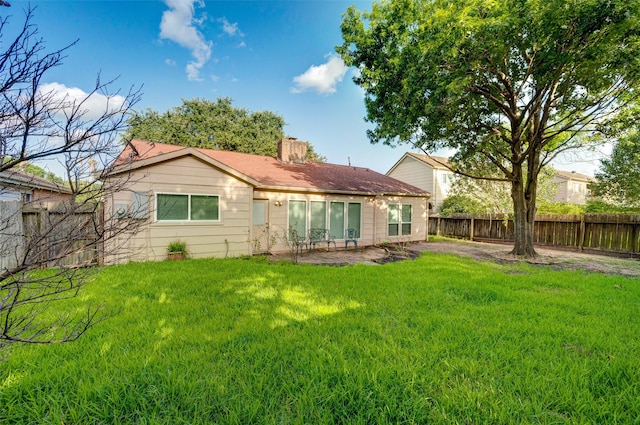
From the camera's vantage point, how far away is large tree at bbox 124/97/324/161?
981 inches

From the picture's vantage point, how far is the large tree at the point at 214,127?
24.9m

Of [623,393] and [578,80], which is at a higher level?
[578,80]

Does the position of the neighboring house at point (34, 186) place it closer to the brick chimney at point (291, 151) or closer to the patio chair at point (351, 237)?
the patio chair at point (351, 237)

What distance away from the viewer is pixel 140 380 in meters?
2.46

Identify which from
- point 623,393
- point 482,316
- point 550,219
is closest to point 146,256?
point 482,316

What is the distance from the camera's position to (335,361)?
9.11 ft

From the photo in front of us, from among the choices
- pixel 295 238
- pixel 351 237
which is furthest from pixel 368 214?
pixel 295 238

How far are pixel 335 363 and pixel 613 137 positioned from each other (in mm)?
11842

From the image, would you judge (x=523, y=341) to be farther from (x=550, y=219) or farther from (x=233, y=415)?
(x=550, y=219)

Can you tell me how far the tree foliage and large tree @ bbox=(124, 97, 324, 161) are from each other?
24517 millimetres

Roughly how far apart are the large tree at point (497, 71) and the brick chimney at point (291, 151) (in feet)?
15.3

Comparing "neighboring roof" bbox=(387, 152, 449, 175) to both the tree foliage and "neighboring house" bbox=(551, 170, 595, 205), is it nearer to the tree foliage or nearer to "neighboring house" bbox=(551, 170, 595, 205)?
the tree foliage

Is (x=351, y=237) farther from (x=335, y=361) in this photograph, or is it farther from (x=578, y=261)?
(x=335, y=361)

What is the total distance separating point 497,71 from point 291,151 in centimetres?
878
